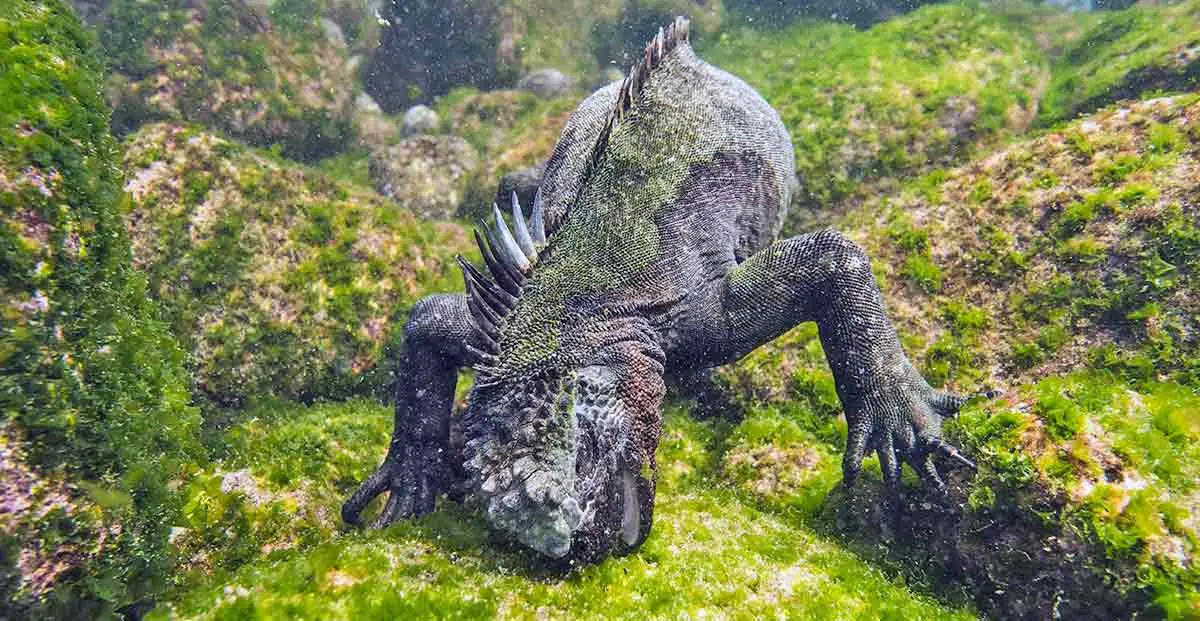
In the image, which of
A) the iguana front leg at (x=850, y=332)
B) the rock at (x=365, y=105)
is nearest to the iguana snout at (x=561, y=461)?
the iguana front leg at (x=850, y=332)

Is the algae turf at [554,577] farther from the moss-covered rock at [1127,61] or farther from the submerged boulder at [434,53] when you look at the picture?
the submerged boulder at [434,53]

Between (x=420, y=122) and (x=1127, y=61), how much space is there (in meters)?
12.7

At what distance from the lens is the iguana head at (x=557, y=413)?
8.76 ft

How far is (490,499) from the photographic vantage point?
2680 millimetres

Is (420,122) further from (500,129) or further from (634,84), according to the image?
(634,84)

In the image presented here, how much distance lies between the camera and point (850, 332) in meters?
3.87

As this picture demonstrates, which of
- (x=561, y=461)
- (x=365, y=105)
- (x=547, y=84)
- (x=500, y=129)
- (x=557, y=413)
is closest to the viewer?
(x=561, y=461)

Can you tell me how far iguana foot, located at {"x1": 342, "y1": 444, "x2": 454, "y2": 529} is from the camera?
4.11 metres

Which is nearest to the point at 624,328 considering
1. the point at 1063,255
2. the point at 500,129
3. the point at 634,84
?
the point at 634,84

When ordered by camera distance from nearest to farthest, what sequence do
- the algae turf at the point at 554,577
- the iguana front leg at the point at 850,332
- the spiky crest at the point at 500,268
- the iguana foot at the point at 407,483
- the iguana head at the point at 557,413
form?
the algae turf at the point at 554,577, the iguana head at the point at 557,413, the spiky crest at the point at 500,268, the iguana front leg at the point at 850,332, the iguana foot at the point at 407,483

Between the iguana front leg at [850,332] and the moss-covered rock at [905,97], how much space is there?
393 centimetres

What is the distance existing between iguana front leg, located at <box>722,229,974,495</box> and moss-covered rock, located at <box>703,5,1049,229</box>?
12.9 ft

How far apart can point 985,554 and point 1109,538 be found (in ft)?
1.93

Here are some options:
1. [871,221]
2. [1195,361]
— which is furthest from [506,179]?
[1195,361]
